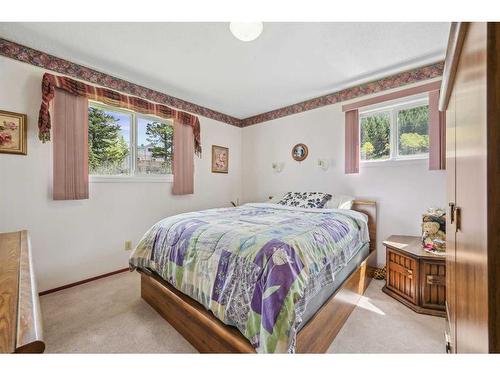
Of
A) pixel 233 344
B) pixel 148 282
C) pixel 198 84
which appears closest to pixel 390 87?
pixel 198 84

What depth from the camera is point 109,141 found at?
2.72 meters

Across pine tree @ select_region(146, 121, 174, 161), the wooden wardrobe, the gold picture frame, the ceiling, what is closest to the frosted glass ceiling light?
the ceiling

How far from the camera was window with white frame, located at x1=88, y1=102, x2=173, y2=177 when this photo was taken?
8.57ft

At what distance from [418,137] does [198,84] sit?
2.80m

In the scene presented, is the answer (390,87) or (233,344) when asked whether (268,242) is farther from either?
(390,87)

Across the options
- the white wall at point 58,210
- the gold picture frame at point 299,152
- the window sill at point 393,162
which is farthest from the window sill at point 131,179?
the window sill at point 393,162

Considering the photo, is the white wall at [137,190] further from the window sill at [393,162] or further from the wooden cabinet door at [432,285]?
the wooden cabinet door at [432,285]

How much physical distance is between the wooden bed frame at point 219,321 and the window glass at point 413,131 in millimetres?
1581

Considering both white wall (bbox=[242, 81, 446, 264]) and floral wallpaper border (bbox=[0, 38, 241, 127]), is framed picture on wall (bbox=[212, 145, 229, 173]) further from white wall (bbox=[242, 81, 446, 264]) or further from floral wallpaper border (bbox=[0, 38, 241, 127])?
floral wallpaper border (bbox=[0, 38, 241, 127])

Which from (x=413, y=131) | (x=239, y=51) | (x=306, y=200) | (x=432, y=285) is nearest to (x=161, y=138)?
(x=239, y=51)

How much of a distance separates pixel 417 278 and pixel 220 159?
125 inches

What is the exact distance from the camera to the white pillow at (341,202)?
2723mm

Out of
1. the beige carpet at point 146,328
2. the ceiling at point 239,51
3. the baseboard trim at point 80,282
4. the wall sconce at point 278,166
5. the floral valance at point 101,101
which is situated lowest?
the beige carpet at point 146,328

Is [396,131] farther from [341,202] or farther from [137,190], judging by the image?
[137,190]
